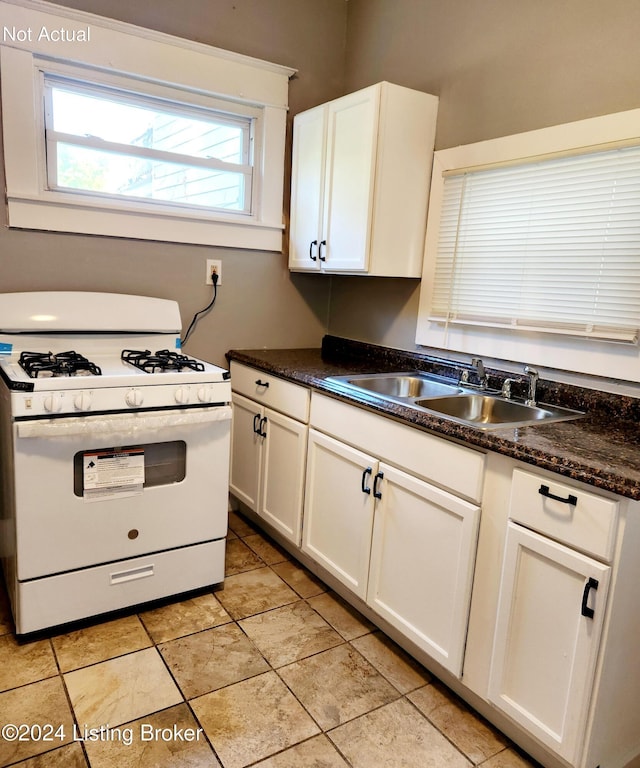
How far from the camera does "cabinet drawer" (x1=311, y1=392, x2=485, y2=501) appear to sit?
5.18 ft

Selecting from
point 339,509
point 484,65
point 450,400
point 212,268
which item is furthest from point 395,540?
point 484,65

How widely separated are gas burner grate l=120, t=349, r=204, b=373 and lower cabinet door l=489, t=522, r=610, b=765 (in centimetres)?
127

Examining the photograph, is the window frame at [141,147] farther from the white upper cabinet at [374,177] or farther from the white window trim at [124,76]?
the white upper cabinet at [374,177]

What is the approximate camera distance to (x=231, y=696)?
169cm

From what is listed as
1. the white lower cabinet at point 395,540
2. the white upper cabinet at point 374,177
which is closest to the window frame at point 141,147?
the white upper cabinet at point 374,177

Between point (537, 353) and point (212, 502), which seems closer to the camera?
point (537, 353)

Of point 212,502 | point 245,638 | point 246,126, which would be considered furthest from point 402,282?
point 245,638

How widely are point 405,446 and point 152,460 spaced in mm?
903

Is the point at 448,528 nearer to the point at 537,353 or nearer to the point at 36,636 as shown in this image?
the point at 537,353

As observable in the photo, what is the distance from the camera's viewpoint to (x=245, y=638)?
1976 mm

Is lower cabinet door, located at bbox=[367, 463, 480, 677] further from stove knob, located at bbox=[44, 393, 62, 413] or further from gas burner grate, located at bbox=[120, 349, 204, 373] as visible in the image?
stove knob, located at bbox=[44, 393, 62, 413]

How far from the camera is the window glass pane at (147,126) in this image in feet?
7.79

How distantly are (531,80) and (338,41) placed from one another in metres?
1.29

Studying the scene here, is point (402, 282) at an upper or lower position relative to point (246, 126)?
lower
